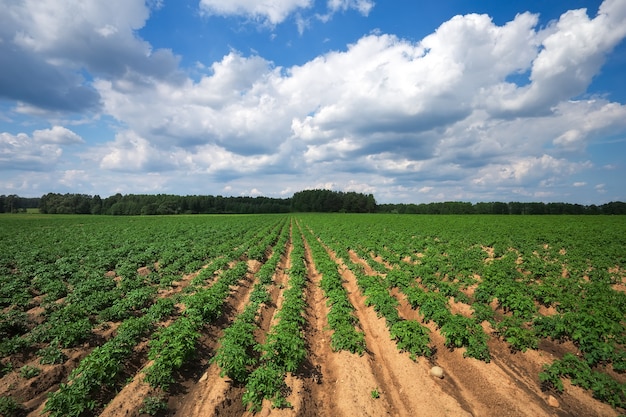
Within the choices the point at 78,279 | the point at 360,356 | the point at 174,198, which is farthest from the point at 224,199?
the point at 360,356

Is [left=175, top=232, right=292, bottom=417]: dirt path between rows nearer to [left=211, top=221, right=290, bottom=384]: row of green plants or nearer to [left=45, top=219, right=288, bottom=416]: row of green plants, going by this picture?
[left=211, top=221, right=290, bottom=384]: row of green plants

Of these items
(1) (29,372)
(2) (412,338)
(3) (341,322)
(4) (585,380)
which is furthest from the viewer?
(3) (341,322)

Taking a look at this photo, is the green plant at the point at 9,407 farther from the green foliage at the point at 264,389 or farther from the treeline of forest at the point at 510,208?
the treeline of forest at the point at 510,208

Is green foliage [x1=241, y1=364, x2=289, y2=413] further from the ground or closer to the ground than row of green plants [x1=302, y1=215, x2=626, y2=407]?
closer to the ground

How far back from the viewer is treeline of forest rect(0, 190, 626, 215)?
104750 mm

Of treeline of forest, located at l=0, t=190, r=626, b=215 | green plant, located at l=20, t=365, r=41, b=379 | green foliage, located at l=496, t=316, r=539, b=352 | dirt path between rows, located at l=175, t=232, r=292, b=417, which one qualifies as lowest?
dirt path between rows, located at l=175, t=232, r=292, b=417

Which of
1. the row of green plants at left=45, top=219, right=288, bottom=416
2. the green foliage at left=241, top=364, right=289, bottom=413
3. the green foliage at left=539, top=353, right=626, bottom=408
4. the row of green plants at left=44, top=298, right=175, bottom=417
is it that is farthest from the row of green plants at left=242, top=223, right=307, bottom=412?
the green foliage at left=539, top=353, right=626, bottom=408

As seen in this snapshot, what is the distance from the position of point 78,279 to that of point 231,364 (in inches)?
509

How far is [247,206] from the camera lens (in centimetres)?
15038

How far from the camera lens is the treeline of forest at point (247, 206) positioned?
104750 mm

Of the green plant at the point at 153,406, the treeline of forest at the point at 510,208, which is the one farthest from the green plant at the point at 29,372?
the treeline of forest at the point at 510,208

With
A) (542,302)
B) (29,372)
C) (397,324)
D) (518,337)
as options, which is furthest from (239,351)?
(542,302)

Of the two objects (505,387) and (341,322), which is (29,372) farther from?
(505,387)

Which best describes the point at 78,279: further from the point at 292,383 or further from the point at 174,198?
the point at 174,198
